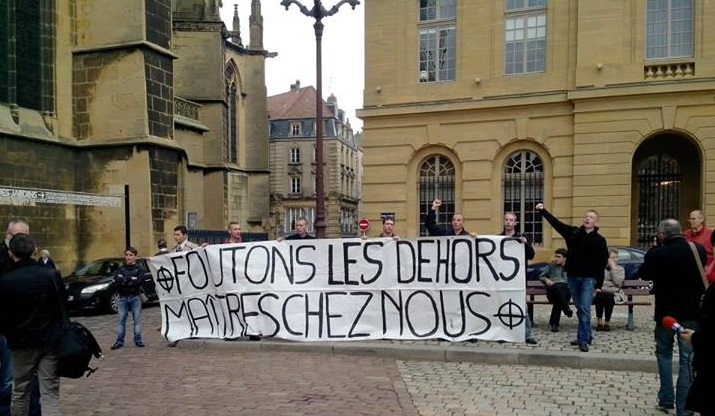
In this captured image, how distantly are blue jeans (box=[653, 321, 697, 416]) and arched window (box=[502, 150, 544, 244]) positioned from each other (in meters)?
16.1

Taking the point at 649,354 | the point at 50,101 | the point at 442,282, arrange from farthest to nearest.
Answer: the point at 50,101, the point at 442,282, the point at 649,354

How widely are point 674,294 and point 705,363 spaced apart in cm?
225

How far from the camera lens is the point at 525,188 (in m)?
22.2

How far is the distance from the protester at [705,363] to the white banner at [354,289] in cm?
478

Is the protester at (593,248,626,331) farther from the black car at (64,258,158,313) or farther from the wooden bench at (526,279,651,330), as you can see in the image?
the black car at (64,258,158,313)

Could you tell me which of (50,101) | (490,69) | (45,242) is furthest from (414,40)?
(45,242)

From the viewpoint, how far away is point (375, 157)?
24109 millimetres

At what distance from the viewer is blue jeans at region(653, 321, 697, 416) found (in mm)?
5805

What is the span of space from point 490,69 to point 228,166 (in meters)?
17.7

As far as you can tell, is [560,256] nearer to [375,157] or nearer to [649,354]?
[649,354]

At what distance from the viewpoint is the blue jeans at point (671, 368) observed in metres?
5.80

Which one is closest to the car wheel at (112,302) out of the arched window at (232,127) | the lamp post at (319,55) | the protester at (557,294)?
the lamp post at (319,55)

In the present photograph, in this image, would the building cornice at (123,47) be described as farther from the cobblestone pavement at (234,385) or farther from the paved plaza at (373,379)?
the cobblestone pavement at (234,385)

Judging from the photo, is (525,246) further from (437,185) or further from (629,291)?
(437,185)
